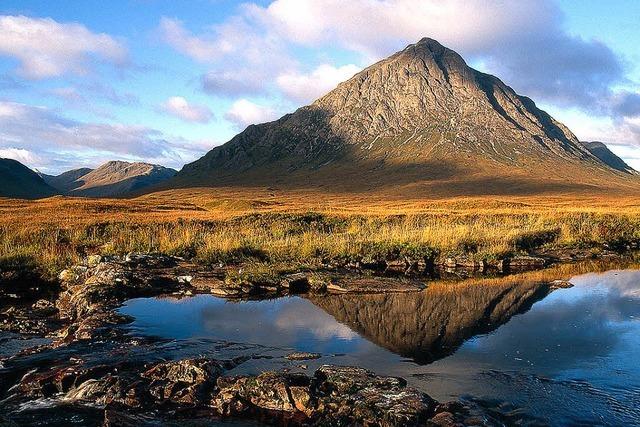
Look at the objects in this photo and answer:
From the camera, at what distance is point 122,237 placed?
2906 centimetres

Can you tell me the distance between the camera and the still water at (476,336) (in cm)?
1029

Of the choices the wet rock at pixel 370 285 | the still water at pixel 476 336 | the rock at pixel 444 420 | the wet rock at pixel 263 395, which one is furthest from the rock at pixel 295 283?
the rock at pixel 444 420

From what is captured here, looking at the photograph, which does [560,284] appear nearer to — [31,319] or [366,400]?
[366,400]

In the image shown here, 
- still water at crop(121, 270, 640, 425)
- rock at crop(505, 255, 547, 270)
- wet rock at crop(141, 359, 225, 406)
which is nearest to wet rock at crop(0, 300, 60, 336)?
still water at crop(121, 270, 640, 425)

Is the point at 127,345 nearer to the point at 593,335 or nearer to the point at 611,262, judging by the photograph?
the point at 593,335

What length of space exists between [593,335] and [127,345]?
492 inches

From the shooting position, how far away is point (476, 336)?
14422mm

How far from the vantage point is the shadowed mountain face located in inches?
540

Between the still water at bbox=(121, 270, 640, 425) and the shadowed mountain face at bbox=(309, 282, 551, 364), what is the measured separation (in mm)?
35

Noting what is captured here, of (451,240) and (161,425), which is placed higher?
(451,240)

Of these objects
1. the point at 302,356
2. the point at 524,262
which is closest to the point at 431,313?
the point at 302,356

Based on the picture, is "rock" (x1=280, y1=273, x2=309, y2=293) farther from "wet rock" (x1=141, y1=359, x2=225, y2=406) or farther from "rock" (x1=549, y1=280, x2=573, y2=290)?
"rock" (x1=549, y1=280, x2=573, y2=290)

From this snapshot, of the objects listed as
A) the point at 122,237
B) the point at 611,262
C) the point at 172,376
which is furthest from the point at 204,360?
the point at 611,262

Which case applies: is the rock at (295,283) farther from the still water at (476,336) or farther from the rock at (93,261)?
the rock at (93,261)
